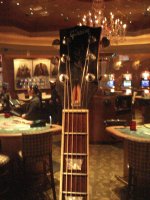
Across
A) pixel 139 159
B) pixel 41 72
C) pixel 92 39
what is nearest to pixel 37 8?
pixel 41 72

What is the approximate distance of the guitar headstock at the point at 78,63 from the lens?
5.94ft

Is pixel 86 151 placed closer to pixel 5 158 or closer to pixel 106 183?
pixel 5 158

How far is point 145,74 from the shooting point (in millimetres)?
Result: 12602

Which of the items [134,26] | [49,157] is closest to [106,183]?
[49,157]

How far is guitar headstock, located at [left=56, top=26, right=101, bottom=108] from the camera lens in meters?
1.81

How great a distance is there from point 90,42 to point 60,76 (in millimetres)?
310

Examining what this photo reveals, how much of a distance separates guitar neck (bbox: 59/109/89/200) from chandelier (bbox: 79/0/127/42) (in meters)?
4.44

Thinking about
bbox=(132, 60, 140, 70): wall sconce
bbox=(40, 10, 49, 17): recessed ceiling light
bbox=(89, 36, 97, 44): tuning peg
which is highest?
bbox=(40, 10, 49, 17): recessed ceiling light

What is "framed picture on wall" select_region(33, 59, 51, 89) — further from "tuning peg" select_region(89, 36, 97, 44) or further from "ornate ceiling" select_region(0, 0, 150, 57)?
"tuning peg" select_region(89, 36, 97, 44)

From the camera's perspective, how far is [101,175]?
13.6 feet

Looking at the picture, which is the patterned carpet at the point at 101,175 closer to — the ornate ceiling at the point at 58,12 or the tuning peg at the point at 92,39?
the tuning peg at the point at 92,39

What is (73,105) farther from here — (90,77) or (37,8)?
(37,8)

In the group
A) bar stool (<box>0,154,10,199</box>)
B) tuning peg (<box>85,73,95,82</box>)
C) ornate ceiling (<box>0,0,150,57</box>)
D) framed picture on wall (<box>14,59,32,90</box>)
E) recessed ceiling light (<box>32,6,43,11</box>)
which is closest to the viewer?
tuning peg (<box>85,73,95,82</box>)

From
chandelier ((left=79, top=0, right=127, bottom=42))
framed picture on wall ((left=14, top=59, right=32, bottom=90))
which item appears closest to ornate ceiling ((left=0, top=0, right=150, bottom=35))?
chandelier ((left=79, top=0, right=127, bottom=42))
